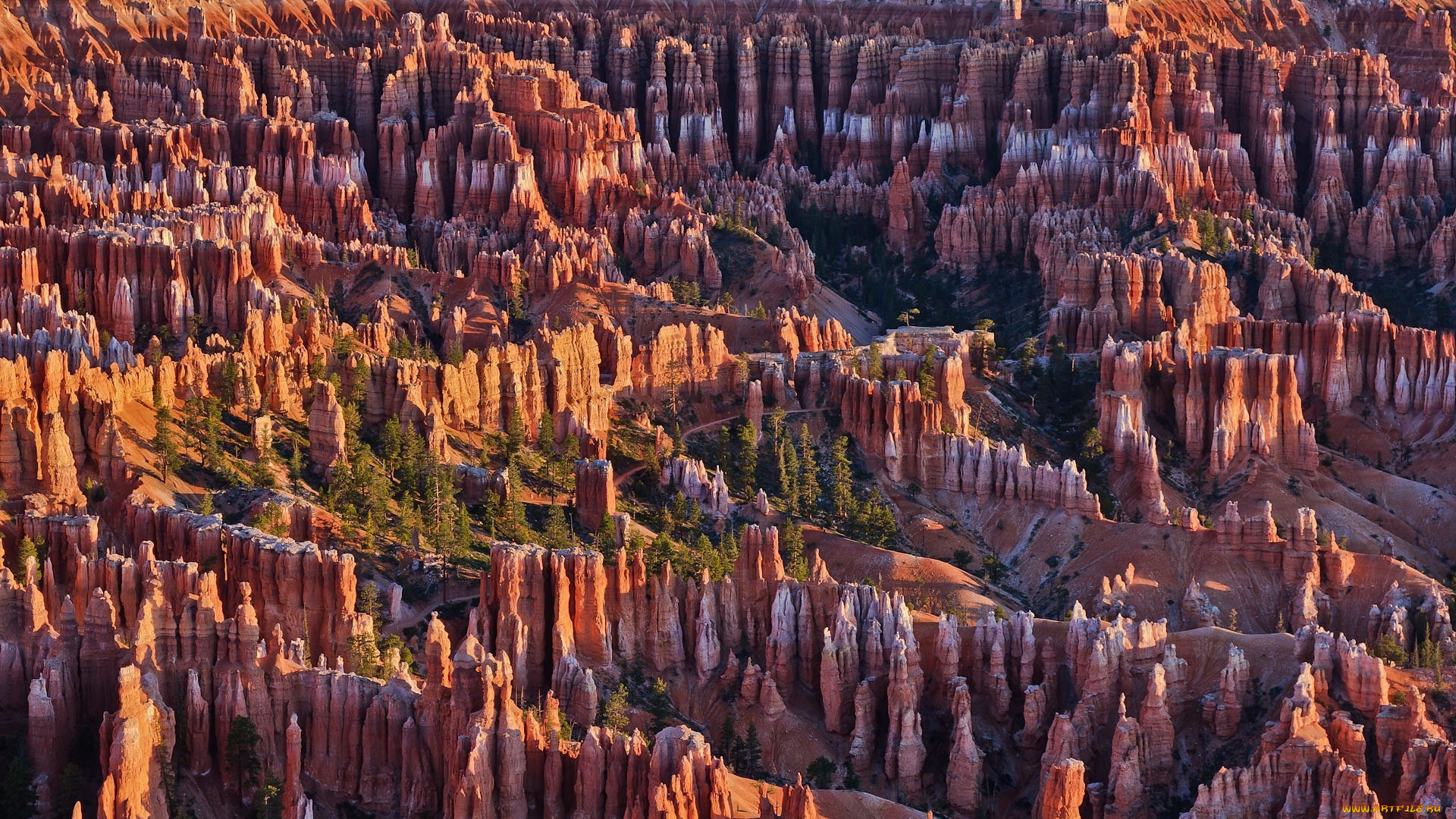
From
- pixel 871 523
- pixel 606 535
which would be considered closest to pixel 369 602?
pixel 606 535

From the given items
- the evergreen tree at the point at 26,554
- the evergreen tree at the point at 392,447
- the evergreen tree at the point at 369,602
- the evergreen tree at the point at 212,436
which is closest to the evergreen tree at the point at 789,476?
the evergreen tree at the point at 392,447

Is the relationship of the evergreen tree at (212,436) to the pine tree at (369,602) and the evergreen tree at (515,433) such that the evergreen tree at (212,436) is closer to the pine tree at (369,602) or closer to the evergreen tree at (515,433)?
the pine tree at (369,602)

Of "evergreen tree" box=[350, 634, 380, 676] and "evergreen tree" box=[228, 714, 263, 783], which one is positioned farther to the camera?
"evergreen tree" box=[350, 634, 380, 676]

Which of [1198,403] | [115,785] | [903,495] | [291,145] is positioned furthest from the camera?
[291,145]

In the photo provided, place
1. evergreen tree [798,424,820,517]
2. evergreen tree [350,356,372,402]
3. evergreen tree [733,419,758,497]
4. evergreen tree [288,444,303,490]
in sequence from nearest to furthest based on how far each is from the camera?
1. evergreen tree [288,444,303,490]
2. evergreen tree [350,356,372,402]
3. evergreen tree [798,424,820,517]
4. evergreen tree [733,419,758,497]

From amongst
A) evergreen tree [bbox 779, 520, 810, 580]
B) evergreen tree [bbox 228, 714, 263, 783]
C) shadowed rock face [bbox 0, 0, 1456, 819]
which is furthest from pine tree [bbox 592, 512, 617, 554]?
evergreen tree [bbox 228, 714, 263, 783]

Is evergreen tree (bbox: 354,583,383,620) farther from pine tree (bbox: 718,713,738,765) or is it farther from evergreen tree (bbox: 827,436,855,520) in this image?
evergreen tree (bbox: 827,436,855,520)

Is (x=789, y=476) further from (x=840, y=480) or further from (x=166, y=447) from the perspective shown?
(x=166, y=447)

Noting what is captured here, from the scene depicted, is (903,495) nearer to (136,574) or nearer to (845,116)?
(136,574)

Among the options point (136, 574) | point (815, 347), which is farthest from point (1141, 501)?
point (136, 574)
